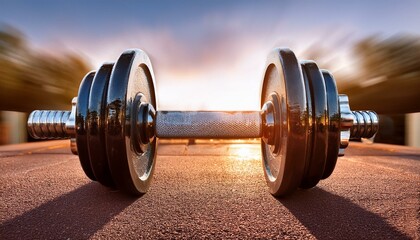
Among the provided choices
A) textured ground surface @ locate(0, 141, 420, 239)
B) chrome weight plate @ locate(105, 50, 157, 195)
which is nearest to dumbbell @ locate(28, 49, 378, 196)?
chrome weight plate @ locate(105, 50, 157, 195)

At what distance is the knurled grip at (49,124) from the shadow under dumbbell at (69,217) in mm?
271

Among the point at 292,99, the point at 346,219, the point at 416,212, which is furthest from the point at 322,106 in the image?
the point at 416,212

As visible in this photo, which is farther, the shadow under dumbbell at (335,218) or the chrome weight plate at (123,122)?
the chrome weight plate at (123,122)

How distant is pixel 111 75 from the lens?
104 cm

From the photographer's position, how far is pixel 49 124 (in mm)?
1244

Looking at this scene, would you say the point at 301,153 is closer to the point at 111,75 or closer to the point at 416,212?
the point at 416,212

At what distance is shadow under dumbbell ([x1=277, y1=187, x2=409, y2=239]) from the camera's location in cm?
83

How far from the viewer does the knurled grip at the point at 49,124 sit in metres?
1.23

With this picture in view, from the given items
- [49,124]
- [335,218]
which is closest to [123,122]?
[49,124]

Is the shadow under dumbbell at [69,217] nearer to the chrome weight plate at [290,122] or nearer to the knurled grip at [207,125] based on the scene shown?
the knurled grip at [207,125]

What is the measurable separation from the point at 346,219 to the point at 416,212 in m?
0.27

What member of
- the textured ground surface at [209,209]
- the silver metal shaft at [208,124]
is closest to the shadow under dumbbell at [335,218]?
the textured ground surface at [209,209]

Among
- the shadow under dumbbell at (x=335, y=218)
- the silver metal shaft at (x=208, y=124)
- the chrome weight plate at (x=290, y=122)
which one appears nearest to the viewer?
the shadow under dumbbell at (x=335, y=218)

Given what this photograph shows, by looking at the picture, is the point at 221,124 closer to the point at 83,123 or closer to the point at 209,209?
the point at 209,209
